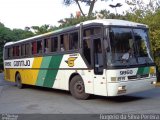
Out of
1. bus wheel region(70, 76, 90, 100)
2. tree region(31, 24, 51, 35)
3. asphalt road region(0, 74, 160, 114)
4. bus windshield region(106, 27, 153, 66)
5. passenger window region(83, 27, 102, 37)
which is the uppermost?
tree region(31, 24, 51, 35)

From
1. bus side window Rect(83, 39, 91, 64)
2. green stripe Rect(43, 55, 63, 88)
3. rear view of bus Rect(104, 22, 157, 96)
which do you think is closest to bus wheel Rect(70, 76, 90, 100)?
bus side window Rect(83, 39, 91, 64)

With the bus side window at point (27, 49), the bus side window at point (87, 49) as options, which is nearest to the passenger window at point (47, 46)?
the bus side window at point (27, 49)

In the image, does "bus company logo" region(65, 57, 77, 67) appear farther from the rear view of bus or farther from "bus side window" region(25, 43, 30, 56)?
"bus side window" region(25, 43, 30, 56)

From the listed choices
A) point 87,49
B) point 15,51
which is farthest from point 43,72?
point 15,51

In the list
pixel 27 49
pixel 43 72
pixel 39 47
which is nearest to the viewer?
pixel 43 72

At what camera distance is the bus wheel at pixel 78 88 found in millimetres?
13547

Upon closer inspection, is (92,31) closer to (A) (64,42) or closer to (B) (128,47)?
(B) (128,47)

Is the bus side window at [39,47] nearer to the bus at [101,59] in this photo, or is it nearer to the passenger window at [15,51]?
the bus at [101,59]

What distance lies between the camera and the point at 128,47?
40.9 feet

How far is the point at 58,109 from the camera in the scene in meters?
11.7

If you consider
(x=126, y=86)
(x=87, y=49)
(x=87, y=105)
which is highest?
(x=87, y=49)

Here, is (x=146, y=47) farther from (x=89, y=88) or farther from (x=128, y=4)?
(x=128, y=4)

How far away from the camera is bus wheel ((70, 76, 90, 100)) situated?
13547mm

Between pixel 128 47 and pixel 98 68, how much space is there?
1.33 m
